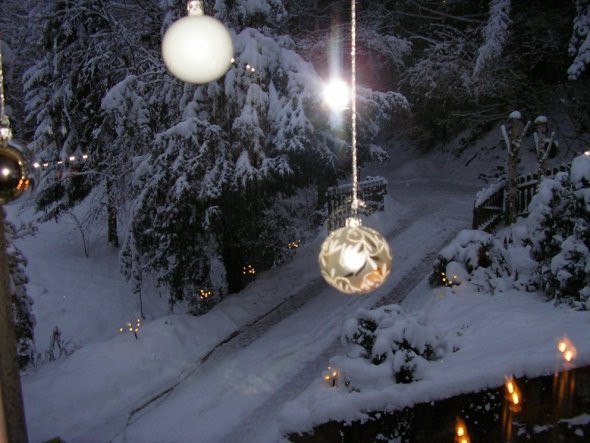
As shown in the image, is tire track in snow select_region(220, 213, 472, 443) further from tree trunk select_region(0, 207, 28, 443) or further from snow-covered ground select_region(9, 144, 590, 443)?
tree trunk select_region(0, 207, 28, 443)

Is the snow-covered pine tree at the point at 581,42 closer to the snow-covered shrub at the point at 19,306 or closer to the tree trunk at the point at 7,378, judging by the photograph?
the tree trunk at the point at 7,378

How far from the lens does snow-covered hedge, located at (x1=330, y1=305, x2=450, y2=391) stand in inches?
234

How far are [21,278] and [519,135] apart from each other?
1159 cm

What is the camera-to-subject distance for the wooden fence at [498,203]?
41.2ft

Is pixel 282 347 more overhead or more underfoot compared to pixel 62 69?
more underfoot

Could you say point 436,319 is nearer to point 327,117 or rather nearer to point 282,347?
point 282,347

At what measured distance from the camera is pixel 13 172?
3.63m

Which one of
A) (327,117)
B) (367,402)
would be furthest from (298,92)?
(367,402)

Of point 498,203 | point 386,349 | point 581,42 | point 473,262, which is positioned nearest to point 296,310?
point 473,262

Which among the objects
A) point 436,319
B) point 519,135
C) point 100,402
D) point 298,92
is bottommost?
point 100,402

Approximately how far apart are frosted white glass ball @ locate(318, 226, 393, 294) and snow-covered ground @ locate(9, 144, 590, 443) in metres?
2.27

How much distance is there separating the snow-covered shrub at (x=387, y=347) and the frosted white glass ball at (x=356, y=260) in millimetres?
2249

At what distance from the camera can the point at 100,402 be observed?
8070 millimetres

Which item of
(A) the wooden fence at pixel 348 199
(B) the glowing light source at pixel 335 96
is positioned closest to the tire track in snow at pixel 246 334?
(A) the wooden fence at pixel 348 199
